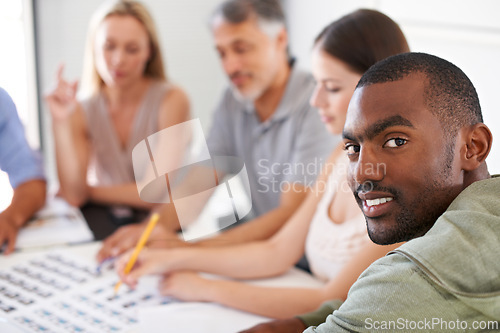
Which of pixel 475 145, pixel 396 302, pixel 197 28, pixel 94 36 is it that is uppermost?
pixel 197 28

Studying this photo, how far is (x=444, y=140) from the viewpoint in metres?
0.39

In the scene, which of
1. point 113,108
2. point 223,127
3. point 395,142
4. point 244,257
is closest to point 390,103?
point 395,142

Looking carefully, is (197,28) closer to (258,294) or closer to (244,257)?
(244,257)

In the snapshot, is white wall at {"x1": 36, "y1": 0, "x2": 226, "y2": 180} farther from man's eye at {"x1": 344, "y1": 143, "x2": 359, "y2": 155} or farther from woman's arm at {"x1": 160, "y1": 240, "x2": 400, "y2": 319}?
man's eye at {"x1": 344, "y1": 143, "x2": 359, "y2": 155}

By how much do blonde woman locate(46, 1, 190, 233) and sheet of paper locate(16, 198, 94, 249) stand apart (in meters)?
0.08

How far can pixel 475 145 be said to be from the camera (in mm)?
407

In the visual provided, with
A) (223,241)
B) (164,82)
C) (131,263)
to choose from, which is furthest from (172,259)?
(164,82)

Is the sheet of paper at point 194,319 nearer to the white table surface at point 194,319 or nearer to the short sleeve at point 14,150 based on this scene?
the white table surface at point 194,319

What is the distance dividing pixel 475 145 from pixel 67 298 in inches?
22.9

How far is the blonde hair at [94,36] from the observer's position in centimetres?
134

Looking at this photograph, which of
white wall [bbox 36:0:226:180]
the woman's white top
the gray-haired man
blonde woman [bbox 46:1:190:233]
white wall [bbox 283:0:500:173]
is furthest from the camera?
white wall [bbox 36:0:226:180]

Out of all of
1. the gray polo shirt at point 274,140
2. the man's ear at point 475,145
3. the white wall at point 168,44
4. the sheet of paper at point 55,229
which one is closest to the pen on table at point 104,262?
the sheet of paper at point 55,229

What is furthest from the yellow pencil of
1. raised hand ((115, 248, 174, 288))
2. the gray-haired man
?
the gray-haired man

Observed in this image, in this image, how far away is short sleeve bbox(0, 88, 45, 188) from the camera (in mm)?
1015
